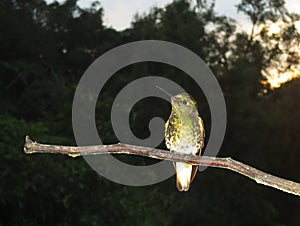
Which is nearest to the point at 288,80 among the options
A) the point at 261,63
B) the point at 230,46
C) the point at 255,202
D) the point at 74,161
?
the point at 261,63

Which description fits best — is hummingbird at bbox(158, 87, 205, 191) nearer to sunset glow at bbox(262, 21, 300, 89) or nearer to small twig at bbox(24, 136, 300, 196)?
small twig at bbox(24, 136, 300, 196)

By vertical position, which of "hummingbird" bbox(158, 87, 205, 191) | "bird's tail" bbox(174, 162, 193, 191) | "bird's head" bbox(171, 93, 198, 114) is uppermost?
"bird's head" bbox(171, 93, 198, 114)

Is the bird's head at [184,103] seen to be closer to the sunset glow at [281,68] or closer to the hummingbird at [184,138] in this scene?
the hummingbird at [184,138]

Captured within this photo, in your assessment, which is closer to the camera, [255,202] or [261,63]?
[255,202]

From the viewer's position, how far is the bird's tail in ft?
4.22

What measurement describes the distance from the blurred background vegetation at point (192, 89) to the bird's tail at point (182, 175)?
332 centimetres

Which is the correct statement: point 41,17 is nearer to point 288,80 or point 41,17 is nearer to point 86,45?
point 86,45

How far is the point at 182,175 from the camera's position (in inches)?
53.6

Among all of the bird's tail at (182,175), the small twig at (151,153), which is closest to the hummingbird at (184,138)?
the bird's tail at (182,175)

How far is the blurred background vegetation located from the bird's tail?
10.9 feet

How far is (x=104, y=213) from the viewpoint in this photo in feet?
14.1

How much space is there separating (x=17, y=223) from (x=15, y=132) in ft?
2.97

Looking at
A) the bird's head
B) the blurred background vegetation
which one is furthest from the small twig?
the blurred background vegetation

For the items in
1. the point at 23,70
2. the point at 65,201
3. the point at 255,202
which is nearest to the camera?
the point at 65,201
